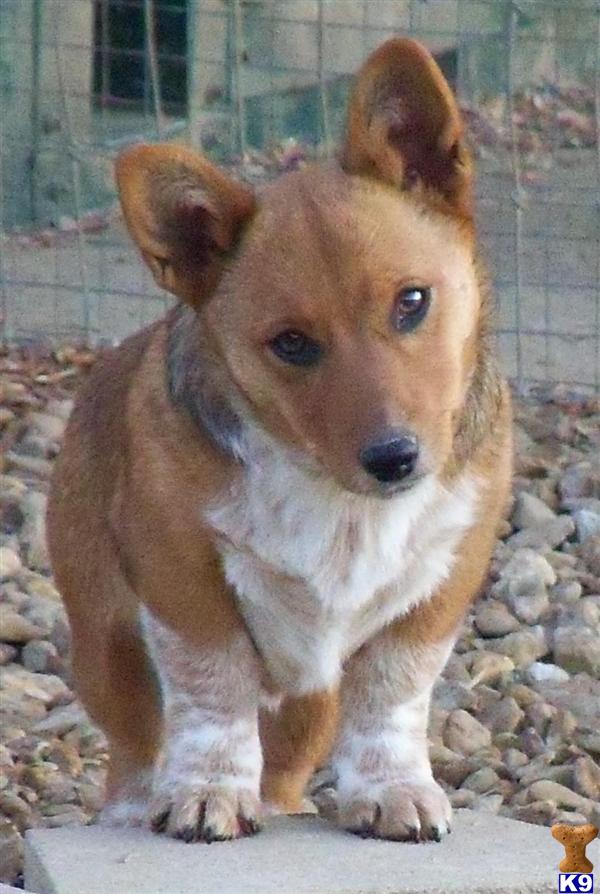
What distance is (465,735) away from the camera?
17.6 feet

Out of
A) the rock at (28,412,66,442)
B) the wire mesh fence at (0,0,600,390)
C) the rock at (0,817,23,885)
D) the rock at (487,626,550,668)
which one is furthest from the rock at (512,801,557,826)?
the wire mesh fence at (0,0,600,390)

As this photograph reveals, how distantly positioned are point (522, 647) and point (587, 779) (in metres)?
0.88

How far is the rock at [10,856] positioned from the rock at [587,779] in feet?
5.01

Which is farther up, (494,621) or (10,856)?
(10,856)

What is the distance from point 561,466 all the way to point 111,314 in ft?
7.65

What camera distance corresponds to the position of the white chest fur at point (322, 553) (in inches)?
154

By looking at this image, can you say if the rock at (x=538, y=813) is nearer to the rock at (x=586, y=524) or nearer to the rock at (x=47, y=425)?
the rock at (x=586, y=524)

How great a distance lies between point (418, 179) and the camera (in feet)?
13.3

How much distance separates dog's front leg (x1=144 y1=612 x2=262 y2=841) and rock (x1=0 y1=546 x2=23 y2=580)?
7.99 ft

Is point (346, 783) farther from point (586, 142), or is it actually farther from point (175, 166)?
point (586, 142)

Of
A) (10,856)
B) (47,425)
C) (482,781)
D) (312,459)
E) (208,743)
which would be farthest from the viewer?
(47,425)

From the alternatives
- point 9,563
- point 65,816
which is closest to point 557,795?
point 65,816

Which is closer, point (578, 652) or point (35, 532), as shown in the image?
point (578, 652)

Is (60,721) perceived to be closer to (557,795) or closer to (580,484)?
(557,795)
